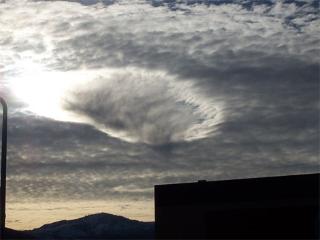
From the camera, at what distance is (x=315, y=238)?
31.3 m

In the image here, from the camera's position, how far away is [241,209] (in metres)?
32.9

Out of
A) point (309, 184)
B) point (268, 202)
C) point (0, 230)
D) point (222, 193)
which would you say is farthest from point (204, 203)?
point (0, 230)

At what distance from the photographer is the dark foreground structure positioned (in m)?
31.5

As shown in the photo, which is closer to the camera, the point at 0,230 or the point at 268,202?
the point at 0,230

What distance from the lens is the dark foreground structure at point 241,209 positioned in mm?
31484

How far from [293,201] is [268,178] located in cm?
184

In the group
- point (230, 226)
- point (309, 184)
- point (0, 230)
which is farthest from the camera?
point (230, 226)

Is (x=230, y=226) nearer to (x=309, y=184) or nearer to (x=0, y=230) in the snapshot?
(x=309, y=184)

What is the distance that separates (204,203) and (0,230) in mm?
17603

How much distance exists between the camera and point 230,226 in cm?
3316

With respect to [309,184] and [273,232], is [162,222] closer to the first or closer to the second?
[273,232]

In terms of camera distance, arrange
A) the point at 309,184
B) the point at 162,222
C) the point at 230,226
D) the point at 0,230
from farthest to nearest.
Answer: the point at 162,222 → the point at 230,226 → the point at 309,184 → the point at 0,230

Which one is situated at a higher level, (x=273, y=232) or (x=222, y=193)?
(x=222, y=193)

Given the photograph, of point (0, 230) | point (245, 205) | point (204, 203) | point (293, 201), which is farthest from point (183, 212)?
point (0, 230)
